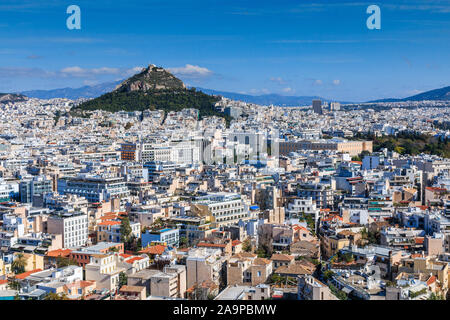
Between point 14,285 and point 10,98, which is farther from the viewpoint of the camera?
point 10,98

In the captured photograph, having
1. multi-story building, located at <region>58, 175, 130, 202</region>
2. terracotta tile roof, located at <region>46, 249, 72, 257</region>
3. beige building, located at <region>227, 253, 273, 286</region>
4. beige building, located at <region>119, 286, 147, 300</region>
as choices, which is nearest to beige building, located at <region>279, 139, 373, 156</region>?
multi-story building, located at <region>58, 175, 130, 202</region>

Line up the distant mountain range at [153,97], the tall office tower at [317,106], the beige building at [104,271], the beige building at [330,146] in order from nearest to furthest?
1. the beige building at [104,271]
2. the beige building at [330,146]
3. the distant mountain range at [153,97]
4. the tall office tower at [317,106]

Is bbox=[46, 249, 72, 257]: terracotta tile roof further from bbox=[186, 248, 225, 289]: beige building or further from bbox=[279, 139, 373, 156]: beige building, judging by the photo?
bbox=[279, 139, 373, 156]: beige building

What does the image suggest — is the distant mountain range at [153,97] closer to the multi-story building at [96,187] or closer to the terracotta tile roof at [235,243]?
the multi-story building at [96,187]

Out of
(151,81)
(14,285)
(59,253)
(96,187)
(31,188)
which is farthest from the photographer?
(151,81)

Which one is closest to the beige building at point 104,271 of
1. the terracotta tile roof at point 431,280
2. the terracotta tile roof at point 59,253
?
the terracotta tile roof at point 59,253

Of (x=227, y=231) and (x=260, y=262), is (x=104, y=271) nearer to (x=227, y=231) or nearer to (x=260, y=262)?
(x=260, y=262)

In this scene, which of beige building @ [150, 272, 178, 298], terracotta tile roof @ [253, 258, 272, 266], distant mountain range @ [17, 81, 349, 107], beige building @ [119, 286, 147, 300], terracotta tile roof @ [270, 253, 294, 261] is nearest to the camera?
beige building @ [119, 286, 147, 300]

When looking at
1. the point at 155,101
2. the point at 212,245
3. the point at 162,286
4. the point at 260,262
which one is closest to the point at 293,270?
the point at 260,262

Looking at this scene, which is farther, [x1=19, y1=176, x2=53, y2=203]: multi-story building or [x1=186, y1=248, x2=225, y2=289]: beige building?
[x1=19, y1=176, x2=53, y2=203]: multi-story building
